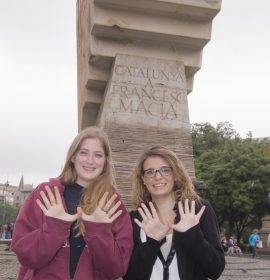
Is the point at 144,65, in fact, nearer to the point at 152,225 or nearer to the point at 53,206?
the point at 152,225

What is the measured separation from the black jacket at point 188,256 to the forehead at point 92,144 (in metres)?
0.66

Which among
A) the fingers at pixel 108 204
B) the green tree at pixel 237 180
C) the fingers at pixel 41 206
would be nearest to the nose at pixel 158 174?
the fingers at pixel 108 204

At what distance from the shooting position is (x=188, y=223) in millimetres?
2760

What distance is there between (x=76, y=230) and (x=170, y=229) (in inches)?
23.3

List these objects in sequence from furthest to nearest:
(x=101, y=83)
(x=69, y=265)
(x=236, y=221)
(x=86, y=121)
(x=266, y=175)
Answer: (x=236, y=221), (x=266, y=175), (x=86, y=121), (x=101, y=83), (x=69, y=265)

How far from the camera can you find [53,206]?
265 cm

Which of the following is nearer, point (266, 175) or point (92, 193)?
point (92, 193)

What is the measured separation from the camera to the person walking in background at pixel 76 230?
259cm

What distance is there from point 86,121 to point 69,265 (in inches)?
277

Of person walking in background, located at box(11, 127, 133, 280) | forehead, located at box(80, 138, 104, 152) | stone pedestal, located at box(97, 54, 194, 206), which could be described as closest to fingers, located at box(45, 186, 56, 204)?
person walking in background, located at box(11, 127, 133, 280)

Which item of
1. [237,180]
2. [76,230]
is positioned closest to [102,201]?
[76,230]

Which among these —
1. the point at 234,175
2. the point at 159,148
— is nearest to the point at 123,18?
the point at 159,148

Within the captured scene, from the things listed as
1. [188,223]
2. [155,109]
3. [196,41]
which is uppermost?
[196,41]

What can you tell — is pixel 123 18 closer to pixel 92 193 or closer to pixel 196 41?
pixel 196 41
